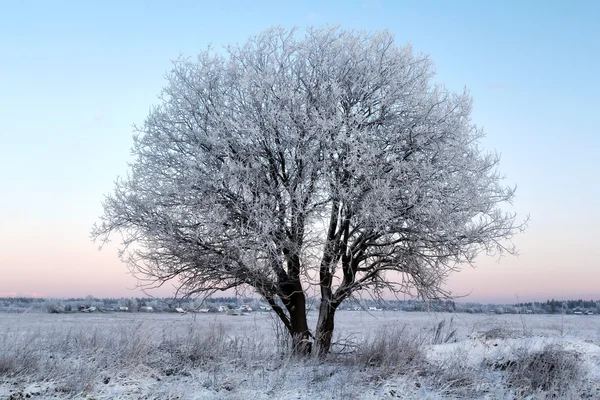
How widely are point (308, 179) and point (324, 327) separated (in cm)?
374

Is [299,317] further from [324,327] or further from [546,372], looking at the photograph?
[546,372]

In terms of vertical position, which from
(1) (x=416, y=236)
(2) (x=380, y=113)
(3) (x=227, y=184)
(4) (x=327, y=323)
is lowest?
(4) (x=327, y=323)

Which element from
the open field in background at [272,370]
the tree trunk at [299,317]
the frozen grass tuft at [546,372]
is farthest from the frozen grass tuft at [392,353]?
the frozen grass tuft at [546,372]

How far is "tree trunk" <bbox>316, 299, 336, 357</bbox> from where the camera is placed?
12641 millimetres

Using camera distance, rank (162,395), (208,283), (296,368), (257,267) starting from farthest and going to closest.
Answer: (208,283) → (257,267) → (296,368) → (162,395)

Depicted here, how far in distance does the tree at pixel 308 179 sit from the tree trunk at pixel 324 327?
4 cm

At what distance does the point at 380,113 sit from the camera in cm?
1309

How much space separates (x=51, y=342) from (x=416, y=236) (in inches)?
352

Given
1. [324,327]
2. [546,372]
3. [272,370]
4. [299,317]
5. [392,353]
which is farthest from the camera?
[299,317]

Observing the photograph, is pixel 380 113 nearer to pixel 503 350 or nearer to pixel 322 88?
pixel 322 88

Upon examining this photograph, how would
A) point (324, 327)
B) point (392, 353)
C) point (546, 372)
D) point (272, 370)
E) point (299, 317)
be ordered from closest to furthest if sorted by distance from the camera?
point (272, 370), point (546, 372), point (392, 353), point (324, 327), point (299, 317)


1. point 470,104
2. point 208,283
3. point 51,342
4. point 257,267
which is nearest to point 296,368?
point 257,267

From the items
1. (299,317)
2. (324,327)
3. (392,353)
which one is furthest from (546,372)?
(299,317)

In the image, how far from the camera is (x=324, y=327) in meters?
13.1
